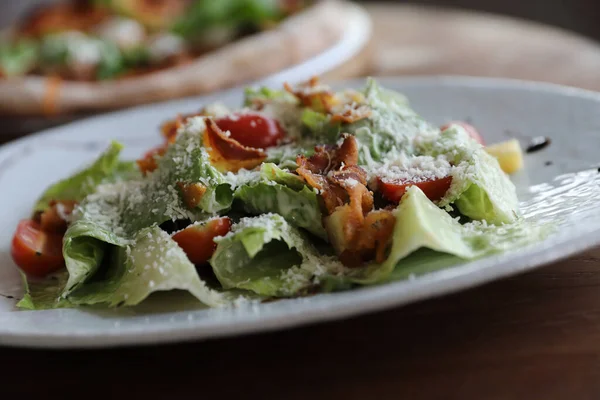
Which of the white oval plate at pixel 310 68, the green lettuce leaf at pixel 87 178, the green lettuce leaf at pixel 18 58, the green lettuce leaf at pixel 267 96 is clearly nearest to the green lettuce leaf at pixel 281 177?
the green lettuce leaf at pixel 267 96

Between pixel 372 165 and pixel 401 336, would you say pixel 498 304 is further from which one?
pixel 372 165

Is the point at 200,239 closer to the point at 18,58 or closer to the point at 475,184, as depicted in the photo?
the point at 475,184

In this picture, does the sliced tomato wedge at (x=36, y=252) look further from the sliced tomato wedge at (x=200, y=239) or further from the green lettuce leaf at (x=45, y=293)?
the sliced tomato wedge at (x=200, y=239)

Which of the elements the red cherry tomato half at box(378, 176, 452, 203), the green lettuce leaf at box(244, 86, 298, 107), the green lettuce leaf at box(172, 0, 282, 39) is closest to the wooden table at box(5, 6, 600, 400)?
the red cherry tomato half at box(378, 176, 452, 203)

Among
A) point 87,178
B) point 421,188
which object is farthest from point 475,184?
point 87,178

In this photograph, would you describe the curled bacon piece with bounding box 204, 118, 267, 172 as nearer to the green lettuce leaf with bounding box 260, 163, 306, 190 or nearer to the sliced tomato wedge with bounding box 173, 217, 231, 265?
the green lettuce leaf with bounding box 260, 163, 306, 190

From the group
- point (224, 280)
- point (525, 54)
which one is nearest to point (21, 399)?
point (224, 280)
